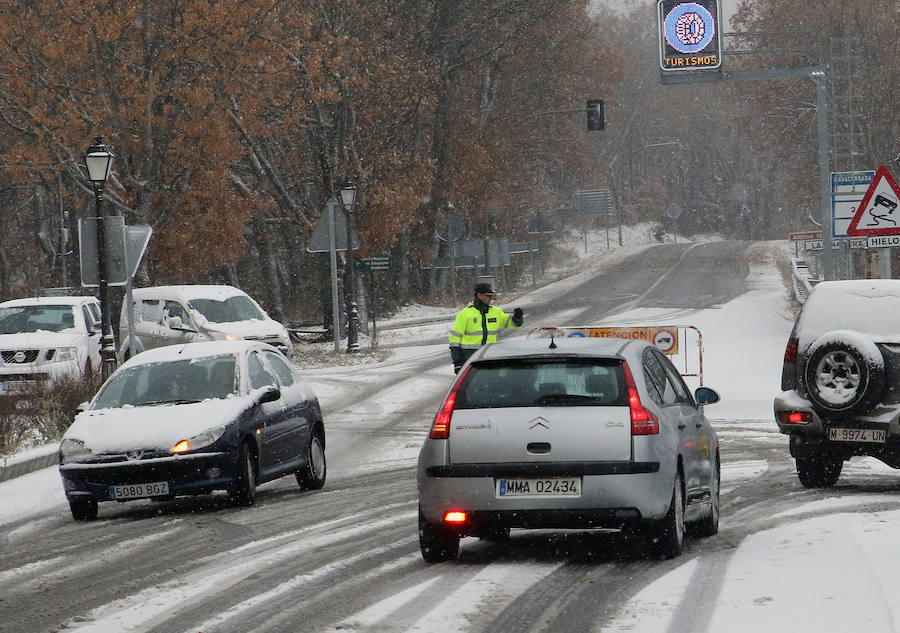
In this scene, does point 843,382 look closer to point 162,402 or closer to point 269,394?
point 269,394

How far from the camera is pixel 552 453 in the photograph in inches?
361

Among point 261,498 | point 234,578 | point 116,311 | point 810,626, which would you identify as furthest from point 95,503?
point 116,311

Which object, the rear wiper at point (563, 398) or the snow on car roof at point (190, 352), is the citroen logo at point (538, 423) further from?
the snow on car roof at point (190, 352)

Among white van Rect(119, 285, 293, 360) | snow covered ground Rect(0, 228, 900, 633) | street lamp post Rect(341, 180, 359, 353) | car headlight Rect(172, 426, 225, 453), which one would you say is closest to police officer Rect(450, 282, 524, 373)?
snow covered ground Rect(0, 228, 900, 633)

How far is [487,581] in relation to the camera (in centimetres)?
870

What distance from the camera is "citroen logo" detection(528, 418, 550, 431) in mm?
9242

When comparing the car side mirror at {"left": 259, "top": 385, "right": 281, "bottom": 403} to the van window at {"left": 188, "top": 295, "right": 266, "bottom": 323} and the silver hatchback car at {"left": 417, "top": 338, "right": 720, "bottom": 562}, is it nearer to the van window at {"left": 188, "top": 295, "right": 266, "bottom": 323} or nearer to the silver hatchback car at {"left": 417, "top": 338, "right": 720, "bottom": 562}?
the silver hatchback car at {"left": 417, "top": 338, "right": 720, "bottom": 562}

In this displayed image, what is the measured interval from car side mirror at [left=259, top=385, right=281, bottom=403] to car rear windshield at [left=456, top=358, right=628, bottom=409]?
4.36 meters

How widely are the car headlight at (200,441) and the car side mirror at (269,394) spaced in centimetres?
83

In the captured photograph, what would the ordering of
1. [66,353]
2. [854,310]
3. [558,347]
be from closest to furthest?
[558,347] < [854,310] < [66,353]

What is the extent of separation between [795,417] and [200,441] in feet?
16.8

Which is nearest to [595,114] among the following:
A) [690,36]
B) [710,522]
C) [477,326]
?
[690,36]

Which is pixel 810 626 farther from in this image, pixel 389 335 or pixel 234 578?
pixel 389 335

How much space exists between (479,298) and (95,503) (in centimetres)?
562
